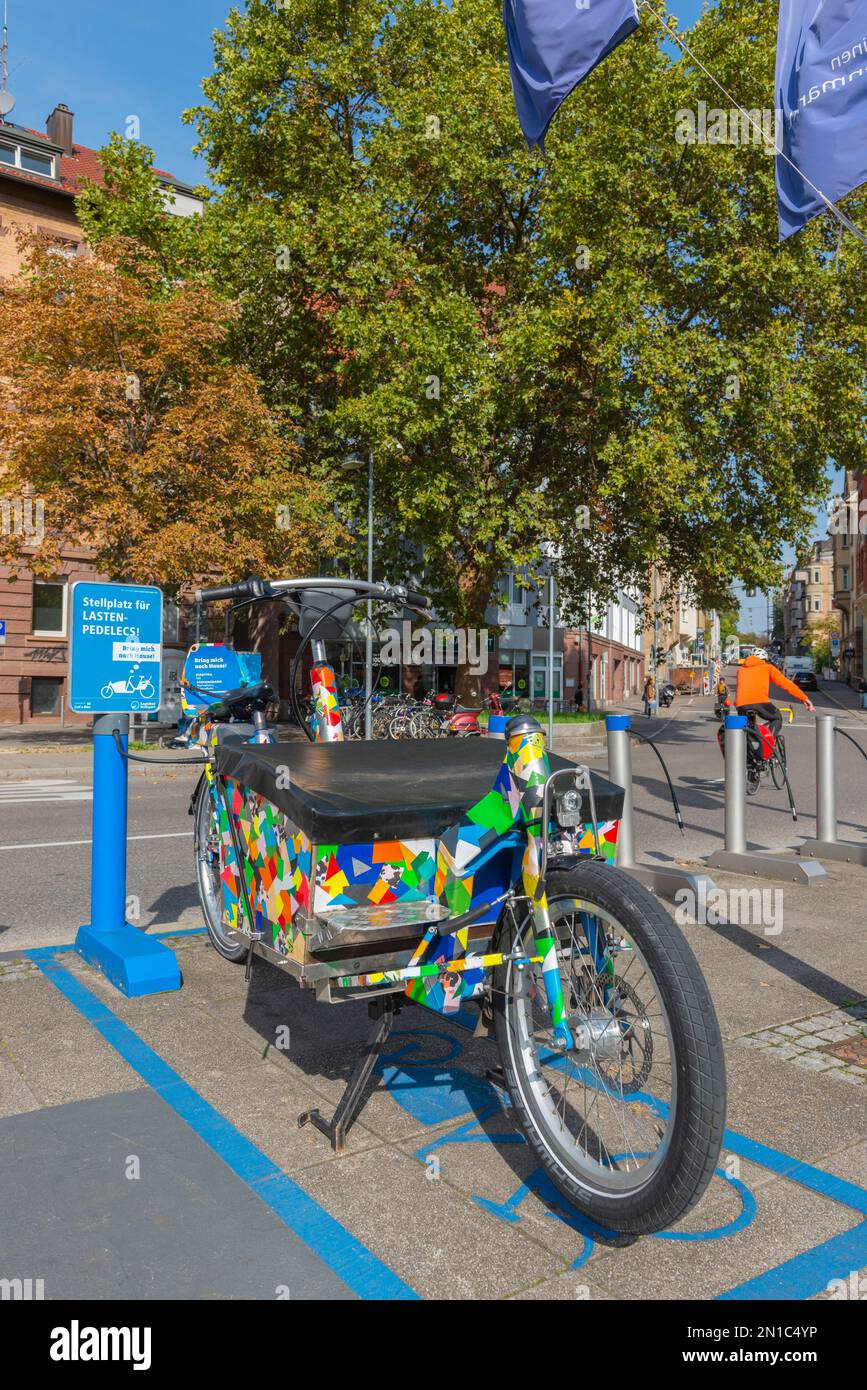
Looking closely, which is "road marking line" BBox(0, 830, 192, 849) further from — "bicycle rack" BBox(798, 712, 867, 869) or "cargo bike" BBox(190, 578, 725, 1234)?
"cargo bike" BBox(190, 578, 725, 1234)

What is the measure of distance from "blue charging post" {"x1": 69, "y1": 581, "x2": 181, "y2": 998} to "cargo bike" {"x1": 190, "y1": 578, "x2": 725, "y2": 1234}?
140 cm

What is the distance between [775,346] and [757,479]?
3.02 metres

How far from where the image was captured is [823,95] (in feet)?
18.7

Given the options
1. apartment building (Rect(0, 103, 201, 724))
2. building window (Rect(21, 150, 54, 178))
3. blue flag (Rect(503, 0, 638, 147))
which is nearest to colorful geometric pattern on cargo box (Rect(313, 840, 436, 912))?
blue flag (Rect(503, 0, 638, 147))

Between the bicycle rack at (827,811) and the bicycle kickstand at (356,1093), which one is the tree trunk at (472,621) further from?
the bicycle kickstand at (356,1093)

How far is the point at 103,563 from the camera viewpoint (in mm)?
19094

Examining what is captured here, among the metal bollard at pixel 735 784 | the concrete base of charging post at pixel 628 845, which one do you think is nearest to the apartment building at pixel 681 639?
the metal bollard at pixel 735 784

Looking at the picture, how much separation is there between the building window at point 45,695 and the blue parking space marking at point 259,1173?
25278 millimetres

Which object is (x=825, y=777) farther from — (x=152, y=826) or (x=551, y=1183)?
(x=152, y=826)

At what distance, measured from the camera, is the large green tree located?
731 inches

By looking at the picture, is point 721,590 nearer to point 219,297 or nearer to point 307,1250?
point 219,297

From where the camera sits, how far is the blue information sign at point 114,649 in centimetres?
476

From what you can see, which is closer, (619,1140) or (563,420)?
(619,1140)
